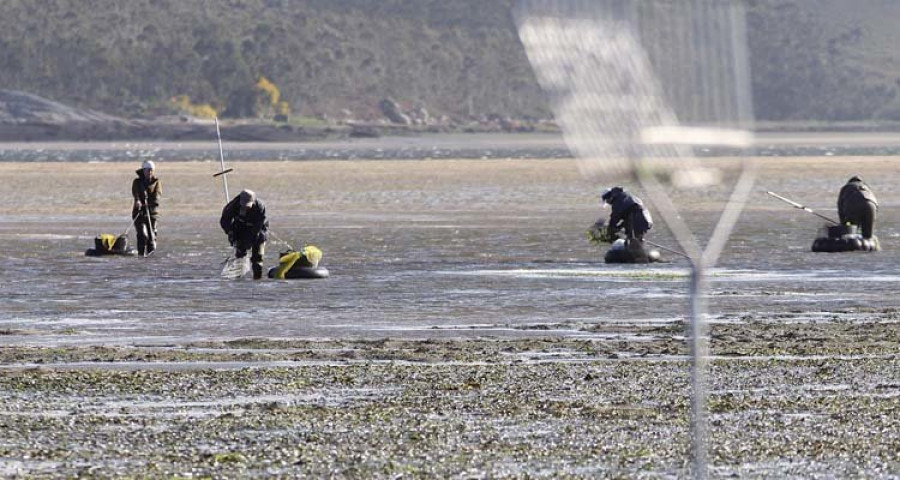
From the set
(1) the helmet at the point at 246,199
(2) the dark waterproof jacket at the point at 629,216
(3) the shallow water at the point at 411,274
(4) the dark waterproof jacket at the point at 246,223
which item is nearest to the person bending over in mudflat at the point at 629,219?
(2) the dark waterproof jacket at the point at 629,216

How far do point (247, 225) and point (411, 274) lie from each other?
264 centimetres

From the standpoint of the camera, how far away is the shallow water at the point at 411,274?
22688 millimetres

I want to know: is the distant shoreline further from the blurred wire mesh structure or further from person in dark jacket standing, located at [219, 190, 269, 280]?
the blurred wire mesh structure

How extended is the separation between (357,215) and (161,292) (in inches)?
838

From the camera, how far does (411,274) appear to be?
2962 centimetres

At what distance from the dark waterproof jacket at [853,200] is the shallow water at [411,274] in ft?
2.72

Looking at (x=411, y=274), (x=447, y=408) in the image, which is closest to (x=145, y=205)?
(x=411, y=274)

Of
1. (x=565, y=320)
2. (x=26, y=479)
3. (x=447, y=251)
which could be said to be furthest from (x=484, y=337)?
(x=447, y=251)

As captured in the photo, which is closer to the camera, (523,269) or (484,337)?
(484,337)

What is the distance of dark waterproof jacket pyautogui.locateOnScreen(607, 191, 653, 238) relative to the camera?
99.6 feet

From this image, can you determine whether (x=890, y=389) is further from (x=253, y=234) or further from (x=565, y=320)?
(x=253, y=234)

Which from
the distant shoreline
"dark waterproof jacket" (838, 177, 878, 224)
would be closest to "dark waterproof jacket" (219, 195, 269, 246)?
"dark waterproof jacket" (838, 177, 878, 224)

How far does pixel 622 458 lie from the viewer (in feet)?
41.9

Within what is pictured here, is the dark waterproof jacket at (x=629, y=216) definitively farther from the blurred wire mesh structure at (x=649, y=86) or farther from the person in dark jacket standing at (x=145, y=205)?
the blurred wire mesh structure at (x=649, y=86)
